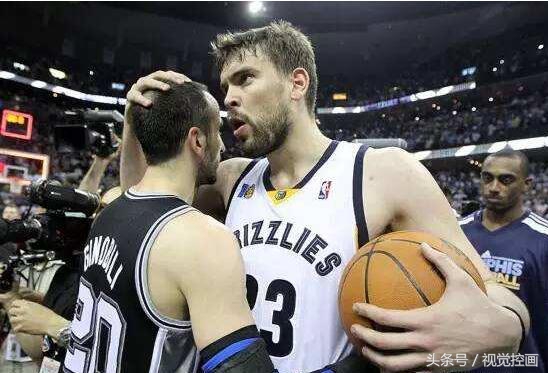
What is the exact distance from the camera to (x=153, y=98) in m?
1.69

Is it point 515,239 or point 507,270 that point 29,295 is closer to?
point 507,270

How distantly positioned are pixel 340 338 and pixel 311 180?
56 cm

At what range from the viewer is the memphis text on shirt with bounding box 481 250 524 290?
301 centimetres

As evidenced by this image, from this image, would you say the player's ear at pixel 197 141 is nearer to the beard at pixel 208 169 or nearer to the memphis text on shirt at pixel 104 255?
the beard at pixel 208 169

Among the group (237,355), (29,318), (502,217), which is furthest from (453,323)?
(502,217)

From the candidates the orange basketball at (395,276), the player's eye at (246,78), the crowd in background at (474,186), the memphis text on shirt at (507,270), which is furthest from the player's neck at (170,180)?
the crowd in background at (474,186)

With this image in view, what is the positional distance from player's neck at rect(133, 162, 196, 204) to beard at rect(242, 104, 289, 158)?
0.26 meters

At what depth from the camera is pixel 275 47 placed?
73.4 inches

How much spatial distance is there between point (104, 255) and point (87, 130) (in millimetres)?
1654

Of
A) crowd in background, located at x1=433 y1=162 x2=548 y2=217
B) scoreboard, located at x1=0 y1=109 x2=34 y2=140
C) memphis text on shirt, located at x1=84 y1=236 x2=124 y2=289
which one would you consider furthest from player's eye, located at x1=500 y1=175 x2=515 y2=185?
scoreboard, located at x1=0 y1=109 x2=34 y2=140

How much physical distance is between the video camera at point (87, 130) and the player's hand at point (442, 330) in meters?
2.14

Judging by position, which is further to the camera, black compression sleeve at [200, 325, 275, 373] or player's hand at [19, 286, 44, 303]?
player's hand at [19, 286, 44, 303]

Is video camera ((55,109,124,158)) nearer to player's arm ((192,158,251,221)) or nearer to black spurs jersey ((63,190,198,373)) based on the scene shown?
player's arm ((192,158,251,221))

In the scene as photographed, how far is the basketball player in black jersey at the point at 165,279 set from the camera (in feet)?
4.16
